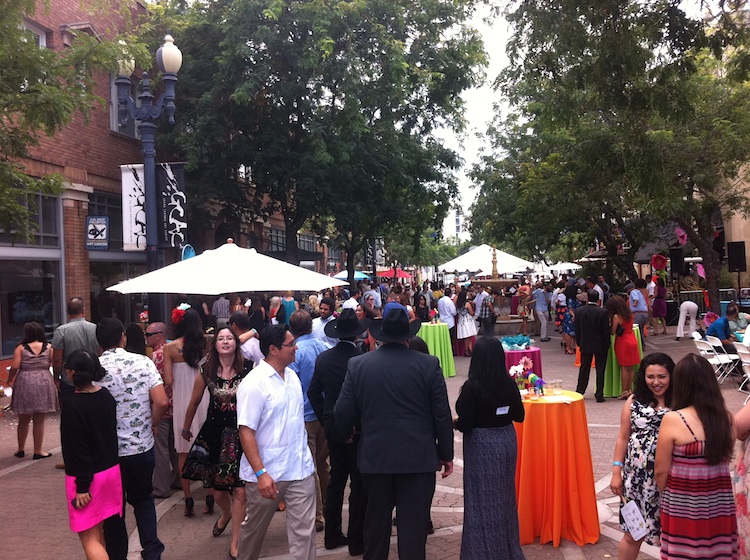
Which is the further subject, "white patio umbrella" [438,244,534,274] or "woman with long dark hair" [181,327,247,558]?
"white patio umbrella" [438,244,534,274]

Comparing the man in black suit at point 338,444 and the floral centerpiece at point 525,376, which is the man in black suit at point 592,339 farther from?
the man in black suit at point 338,444

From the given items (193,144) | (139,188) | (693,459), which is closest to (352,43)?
(193,144)

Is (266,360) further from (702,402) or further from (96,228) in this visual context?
(96,228)

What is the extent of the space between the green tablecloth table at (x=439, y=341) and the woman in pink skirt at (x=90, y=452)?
34.0 ft

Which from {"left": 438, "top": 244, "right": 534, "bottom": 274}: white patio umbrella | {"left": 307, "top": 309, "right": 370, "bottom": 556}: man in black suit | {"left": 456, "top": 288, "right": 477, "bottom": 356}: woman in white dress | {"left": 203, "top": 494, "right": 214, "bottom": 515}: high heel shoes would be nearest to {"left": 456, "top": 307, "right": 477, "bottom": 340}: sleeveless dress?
{"left": 456, "top": 288, "right": 477, "bottom": 356}: woman in white dress

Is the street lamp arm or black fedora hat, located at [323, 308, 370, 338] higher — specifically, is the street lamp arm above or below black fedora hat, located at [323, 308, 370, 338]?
above

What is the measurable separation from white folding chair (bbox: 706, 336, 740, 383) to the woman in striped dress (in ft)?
29.6

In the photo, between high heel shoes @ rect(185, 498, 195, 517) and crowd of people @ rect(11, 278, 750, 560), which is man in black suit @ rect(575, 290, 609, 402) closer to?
crowd of people @ rect(11, 278, 750, 560)

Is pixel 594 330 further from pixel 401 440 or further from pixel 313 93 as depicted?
pixel 313 93

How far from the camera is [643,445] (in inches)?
178

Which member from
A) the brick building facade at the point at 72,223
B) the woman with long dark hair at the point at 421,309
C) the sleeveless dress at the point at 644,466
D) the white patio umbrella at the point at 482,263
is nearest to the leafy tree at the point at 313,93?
the brick building facade at the point at 72,223

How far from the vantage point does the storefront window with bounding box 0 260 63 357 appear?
1374cm

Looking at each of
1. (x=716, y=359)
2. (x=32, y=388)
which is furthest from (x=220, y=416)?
(x=716, y=359)

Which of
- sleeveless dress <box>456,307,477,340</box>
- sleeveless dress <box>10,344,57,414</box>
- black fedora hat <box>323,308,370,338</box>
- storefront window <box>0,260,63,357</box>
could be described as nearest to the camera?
black fedora hat <box>323,308,370,338</box>
